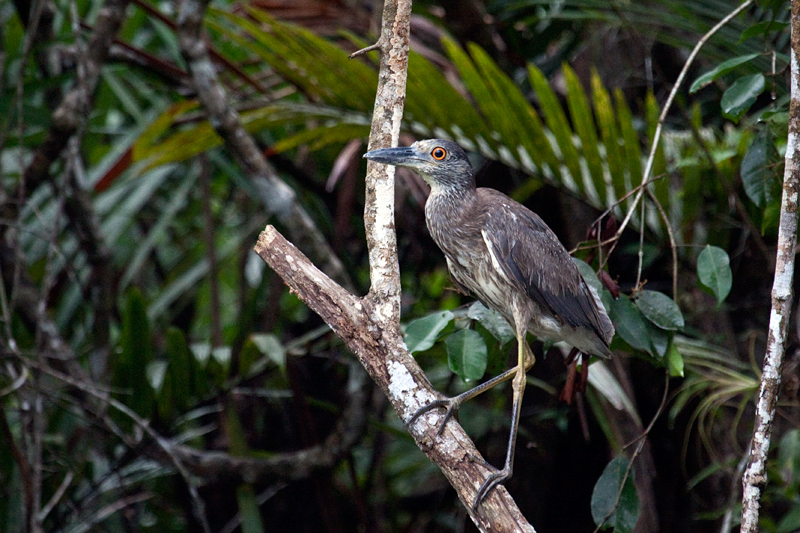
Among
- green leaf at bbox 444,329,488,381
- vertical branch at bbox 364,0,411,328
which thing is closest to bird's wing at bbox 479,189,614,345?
green leaf at bbox 444,329,488,381

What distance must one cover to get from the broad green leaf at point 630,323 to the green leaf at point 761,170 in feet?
1.69

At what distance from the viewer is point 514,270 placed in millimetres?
2416

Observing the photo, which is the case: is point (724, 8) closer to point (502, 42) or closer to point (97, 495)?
point (502, 42)

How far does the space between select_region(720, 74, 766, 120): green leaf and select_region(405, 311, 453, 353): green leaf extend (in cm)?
100

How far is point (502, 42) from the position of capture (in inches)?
173

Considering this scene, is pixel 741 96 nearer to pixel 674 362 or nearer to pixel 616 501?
pixel 674 362

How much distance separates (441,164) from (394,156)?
465mm

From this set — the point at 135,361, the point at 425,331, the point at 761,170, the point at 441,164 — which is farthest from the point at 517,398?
the point at 135,361

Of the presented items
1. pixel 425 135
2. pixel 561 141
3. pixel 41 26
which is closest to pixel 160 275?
pixel 41 26

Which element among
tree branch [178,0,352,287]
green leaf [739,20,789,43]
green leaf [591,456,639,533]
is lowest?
green leaf [591,456,639,533]

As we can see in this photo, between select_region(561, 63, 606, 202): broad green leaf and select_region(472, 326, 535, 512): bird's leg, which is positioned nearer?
select_region(472, 326, 535, 512): bird's leg

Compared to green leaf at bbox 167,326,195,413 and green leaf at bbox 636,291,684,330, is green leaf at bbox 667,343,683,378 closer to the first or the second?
green leaf at bbox 636,291,684,330

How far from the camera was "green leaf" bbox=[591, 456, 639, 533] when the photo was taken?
7.00 feet

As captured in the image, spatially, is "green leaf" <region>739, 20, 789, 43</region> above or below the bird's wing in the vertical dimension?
above
